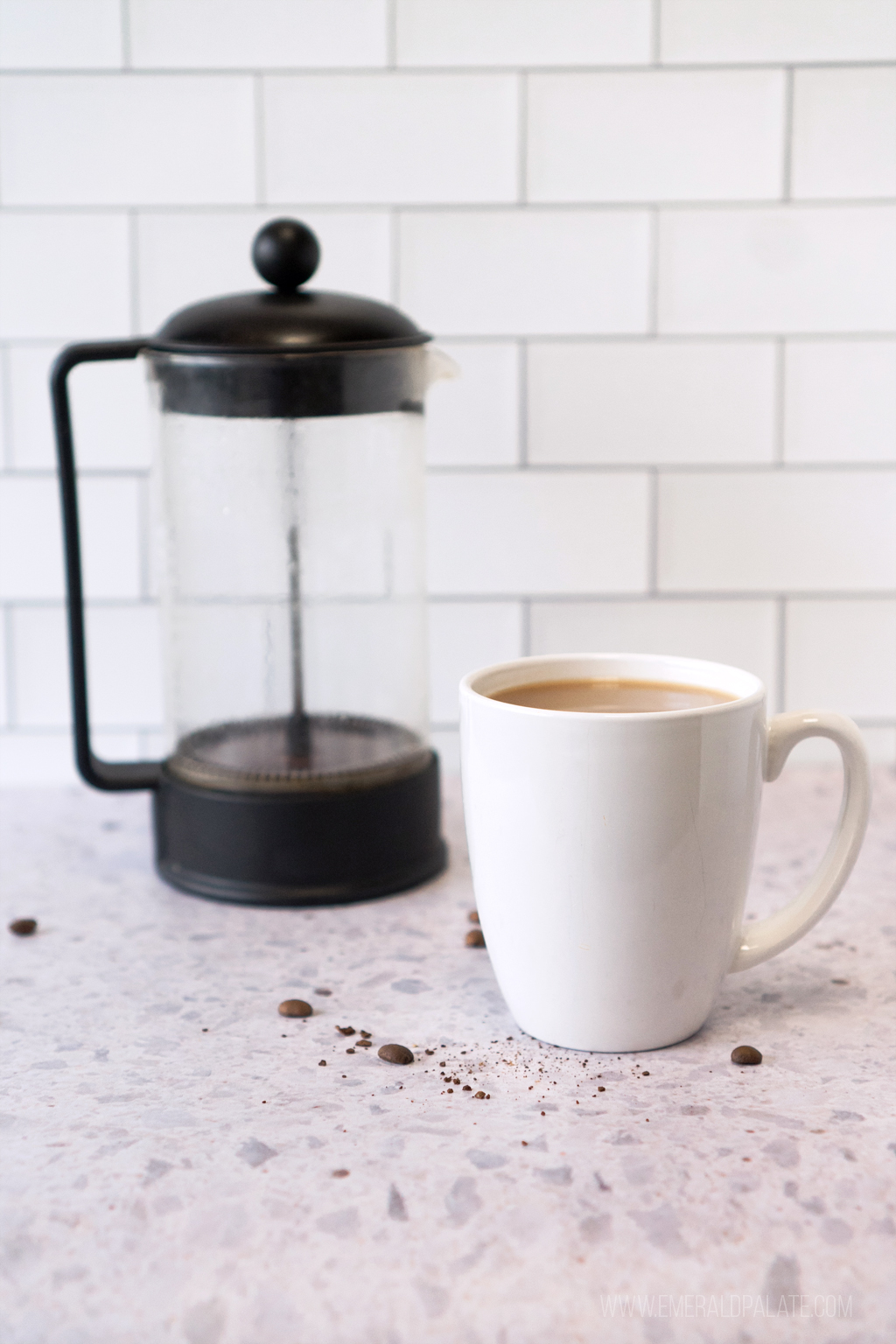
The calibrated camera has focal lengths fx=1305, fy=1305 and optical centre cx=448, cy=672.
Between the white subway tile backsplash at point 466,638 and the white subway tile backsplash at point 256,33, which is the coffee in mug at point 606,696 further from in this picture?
the white subway tile backsplash at point 256,33

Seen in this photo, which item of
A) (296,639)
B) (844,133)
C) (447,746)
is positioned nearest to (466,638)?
(447,746)

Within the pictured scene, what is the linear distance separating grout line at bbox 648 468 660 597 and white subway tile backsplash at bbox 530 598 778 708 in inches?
0.6

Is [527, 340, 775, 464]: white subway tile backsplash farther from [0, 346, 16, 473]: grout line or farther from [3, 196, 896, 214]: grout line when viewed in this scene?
[0, 346, 16, 473]: grout line

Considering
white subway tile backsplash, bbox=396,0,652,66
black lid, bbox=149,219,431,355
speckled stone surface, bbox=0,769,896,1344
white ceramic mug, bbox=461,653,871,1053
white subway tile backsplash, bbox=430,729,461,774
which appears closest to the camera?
speckled stone surface, bbox=0,769,896,1344

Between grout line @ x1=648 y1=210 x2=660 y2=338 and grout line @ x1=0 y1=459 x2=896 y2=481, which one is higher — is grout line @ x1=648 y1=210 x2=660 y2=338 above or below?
above

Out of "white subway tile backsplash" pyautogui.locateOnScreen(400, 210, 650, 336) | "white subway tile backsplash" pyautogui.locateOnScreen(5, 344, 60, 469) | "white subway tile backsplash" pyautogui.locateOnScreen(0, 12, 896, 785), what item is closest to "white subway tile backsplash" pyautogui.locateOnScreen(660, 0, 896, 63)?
"white subway tile backsplash" pyautogui.locateOnScreen(0, 12, 896, 785)

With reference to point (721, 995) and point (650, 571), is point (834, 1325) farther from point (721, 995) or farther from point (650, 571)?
point (650, 571)

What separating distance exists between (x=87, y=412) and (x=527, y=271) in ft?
1.01

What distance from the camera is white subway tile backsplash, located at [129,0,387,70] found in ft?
2.71

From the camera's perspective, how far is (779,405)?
0.88 m

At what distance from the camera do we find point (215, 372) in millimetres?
643

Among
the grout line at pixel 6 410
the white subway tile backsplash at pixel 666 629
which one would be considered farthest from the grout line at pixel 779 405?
the grout line at pixel 6 410

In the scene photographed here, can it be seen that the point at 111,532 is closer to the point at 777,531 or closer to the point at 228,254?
the point at 228,254

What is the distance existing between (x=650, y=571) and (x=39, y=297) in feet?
1.47
